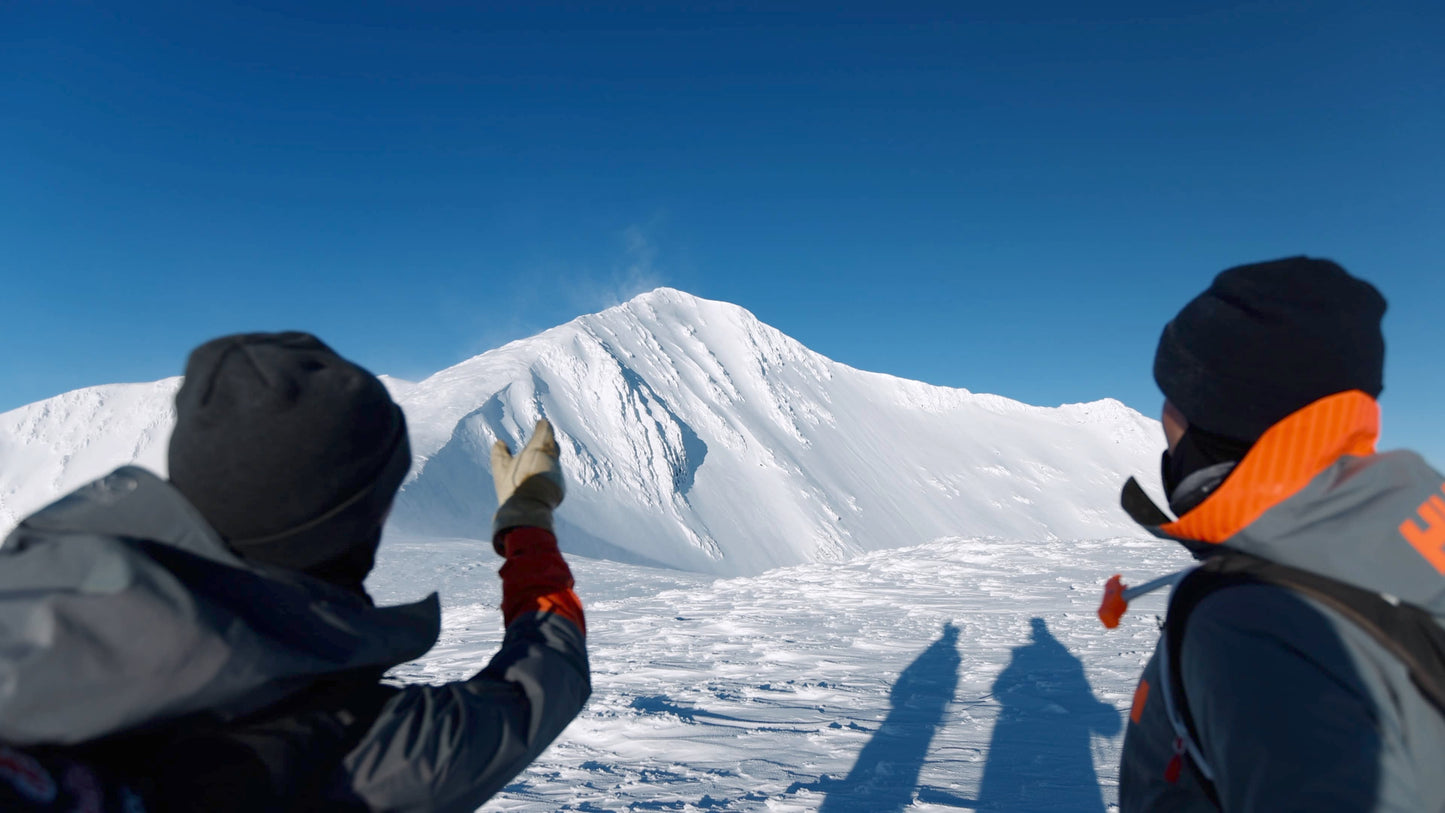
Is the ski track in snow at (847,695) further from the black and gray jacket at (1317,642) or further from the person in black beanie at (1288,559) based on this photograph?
the black and gray jacket at (1317,642)

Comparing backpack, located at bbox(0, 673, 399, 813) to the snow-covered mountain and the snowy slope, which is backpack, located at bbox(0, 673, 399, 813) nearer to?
the snow-covered mountain

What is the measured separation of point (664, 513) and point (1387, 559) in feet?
151

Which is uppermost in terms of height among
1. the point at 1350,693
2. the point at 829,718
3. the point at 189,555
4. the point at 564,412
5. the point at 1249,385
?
the point at 564,412

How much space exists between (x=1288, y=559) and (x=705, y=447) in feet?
186

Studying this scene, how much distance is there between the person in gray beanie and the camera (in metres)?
0.81

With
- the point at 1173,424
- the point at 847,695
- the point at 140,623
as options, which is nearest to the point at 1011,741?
the point at 847,695

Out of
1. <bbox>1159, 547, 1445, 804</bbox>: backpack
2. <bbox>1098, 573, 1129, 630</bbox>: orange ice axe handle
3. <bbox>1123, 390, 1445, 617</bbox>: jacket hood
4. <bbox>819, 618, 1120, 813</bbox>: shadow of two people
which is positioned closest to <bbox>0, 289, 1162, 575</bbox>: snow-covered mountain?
<bbox>819, 618, 1120, 813</bbox>: shadow of two people

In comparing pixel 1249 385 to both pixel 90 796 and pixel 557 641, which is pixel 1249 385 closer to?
pixel 557 641

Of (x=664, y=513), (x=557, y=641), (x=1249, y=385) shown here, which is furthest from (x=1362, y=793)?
(x=664, y=513)

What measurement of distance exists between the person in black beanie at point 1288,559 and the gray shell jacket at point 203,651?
107 cm

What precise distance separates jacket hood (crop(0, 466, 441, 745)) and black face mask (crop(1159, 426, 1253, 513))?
1422 millimetres

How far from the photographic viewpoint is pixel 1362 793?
88 centimetres

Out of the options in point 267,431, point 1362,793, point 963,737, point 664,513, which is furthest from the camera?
point 664,513

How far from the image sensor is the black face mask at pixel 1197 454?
1.25 meters
